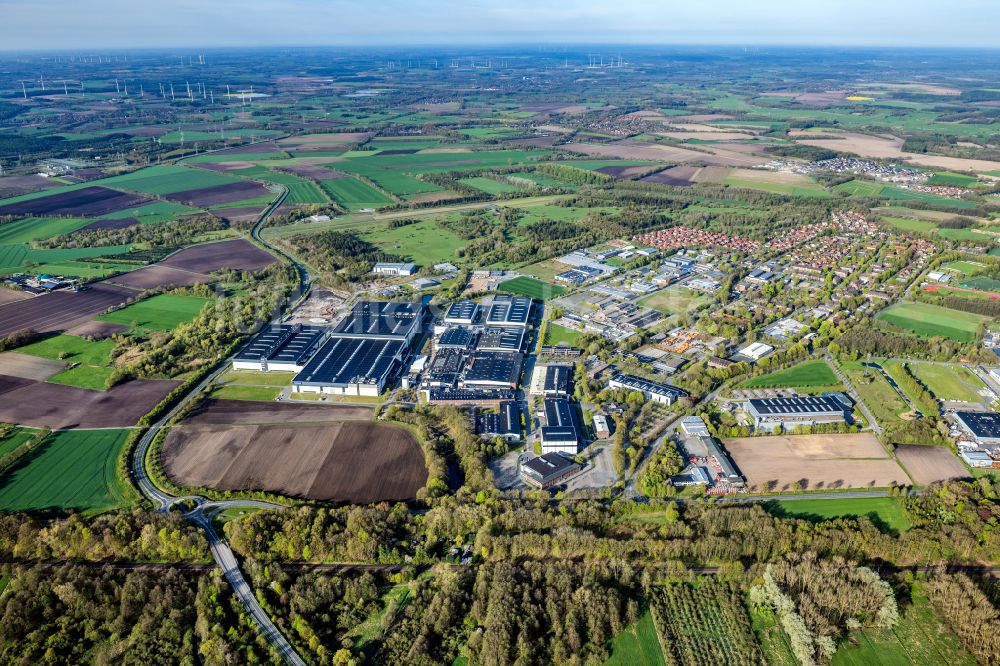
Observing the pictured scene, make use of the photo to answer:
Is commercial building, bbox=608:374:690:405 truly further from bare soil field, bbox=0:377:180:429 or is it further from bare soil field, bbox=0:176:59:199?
bare soil field, bbox=0:176:59:199

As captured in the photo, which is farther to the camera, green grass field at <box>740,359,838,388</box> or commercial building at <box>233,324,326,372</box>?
commercial building at <box>233,324,326,372</box>

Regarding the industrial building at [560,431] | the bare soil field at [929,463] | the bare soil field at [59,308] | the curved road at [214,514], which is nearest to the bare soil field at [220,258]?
the bare soil field at [59,308]

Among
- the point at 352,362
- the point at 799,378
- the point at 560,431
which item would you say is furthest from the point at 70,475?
the point at 799,378

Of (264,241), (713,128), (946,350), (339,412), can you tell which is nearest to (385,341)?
(339,412)

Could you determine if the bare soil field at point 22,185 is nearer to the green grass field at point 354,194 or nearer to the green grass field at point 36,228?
the green grass field at point 36,228

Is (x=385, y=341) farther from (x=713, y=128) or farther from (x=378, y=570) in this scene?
(x=713, y=128)

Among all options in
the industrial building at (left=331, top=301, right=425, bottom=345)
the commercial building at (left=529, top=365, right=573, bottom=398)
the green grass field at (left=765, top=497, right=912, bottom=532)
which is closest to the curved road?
the industrial building at (left=331, top=301, right=425, bottom=345)
